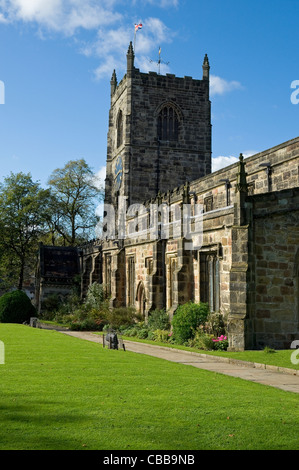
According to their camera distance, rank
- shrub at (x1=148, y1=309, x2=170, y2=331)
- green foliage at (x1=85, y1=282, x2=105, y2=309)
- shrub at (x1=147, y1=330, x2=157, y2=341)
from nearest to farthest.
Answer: shrub at (x1=147, y1=330, x2=157, y2=341) → shrub at (x1=148, y1=309, x2=170, y2=331) → green foliage at (x1=85, y1=282, x2=105, y2=309)

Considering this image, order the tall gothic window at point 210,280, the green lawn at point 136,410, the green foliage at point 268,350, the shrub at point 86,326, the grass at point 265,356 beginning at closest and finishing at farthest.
→ the green lawn at point 136,410 < the grass at point 265,356 < the green foliage at point 268,350 < the tall gothic window at point 210,280 < the shrub at point 86,326

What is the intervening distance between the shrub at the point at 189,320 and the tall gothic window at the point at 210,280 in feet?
1.64

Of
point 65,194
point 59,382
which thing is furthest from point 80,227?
point 59,382

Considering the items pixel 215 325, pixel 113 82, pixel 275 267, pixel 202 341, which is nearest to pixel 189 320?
pixel 215 325

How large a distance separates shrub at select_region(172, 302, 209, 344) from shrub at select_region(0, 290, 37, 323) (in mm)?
15100

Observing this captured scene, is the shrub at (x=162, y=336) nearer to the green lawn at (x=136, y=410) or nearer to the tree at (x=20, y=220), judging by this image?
the green lawn at (x=136, y=410)

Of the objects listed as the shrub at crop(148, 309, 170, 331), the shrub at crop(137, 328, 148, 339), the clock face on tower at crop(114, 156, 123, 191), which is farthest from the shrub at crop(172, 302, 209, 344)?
the clock face on tower at crop(114, 156, 123, 191)

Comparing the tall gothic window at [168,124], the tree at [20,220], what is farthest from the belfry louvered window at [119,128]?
the tree at [20,220]

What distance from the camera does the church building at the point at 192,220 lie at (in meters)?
15.6

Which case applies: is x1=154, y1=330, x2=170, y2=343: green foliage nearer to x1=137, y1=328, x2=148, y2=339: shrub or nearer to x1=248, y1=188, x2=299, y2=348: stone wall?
x1=137, y1=328, x2=148, y2=339: shrub

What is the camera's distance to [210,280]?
62.3 feet

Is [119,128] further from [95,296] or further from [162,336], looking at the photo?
[162,336]

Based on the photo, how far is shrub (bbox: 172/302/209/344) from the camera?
1778 centimetres
